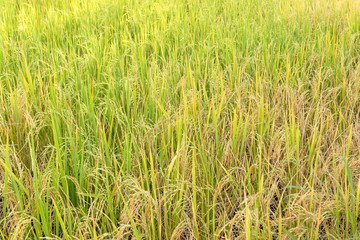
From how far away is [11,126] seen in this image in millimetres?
1361

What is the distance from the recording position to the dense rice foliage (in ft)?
3.16

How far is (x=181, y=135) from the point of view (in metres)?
1.29

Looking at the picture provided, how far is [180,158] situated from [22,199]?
1.79 ft

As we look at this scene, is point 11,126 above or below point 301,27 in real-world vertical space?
below

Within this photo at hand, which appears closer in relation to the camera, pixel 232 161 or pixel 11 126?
pixel 232 161

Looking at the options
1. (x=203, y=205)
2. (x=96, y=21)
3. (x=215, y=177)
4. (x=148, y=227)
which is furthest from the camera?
(x=96, y=21)

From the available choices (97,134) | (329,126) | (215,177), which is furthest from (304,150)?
(97,134)

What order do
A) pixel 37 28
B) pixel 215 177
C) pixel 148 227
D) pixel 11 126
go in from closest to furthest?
pixel 148 227
pixel 215 177
pixel 11 126
pixel 37 28

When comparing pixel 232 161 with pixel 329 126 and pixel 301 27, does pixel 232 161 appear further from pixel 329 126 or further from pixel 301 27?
pixel 301 27

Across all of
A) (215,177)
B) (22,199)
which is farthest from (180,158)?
(22,199)

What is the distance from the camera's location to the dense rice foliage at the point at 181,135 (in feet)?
3.16

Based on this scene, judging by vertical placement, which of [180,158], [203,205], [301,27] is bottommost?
[203,205]

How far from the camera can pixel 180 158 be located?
1.15 meters

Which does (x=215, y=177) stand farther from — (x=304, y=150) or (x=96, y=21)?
(x=96, y=21)
